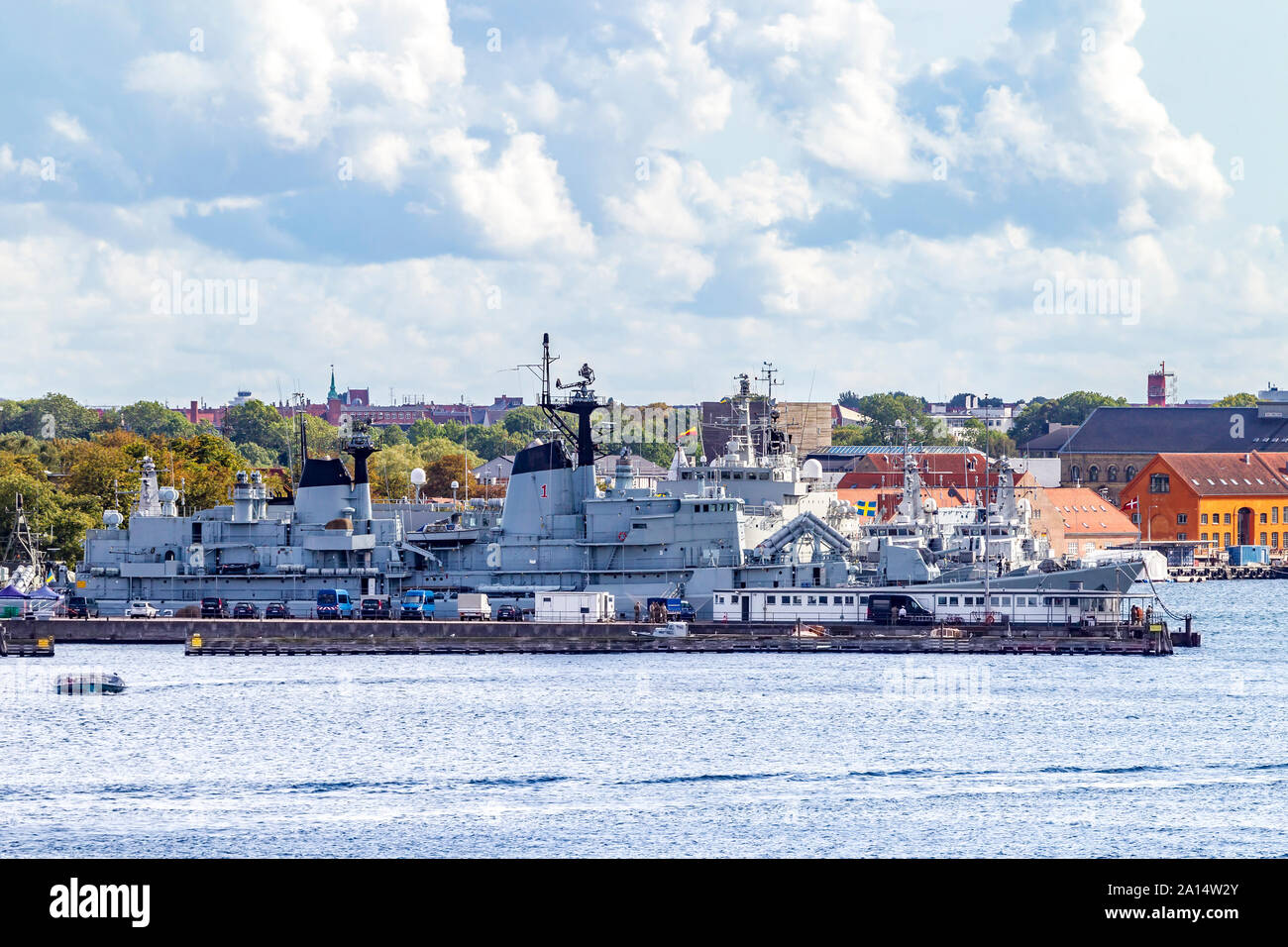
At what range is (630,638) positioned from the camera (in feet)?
202

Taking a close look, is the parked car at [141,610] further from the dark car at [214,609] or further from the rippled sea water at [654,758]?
the rippled sea water at [654,758]

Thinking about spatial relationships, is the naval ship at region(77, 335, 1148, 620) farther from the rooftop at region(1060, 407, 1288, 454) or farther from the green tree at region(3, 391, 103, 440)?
the green tree at region(3, 391, 103, 440)

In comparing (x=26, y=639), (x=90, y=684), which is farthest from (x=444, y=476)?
(x=90, y=684)

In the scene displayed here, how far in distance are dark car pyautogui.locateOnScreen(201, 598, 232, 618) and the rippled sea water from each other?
8.82m

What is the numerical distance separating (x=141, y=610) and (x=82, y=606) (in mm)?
3350

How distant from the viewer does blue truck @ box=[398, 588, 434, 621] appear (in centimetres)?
6681

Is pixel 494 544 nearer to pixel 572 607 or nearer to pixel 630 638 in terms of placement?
pixel 572 607

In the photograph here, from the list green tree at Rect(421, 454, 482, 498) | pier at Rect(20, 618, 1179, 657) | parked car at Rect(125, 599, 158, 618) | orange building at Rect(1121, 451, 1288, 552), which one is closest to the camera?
pier at Rect(20, 618, 1179, 657)

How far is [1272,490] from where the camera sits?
14138 cm

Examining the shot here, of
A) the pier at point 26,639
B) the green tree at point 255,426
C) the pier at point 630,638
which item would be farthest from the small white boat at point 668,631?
the green tree at point 255,426

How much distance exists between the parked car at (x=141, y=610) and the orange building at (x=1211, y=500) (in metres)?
88.7

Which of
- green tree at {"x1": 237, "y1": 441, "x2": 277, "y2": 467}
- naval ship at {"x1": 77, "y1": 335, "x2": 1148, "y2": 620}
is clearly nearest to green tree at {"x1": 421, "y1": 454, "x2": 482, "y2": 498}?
green tree at {"x1": 237, "y1": 441, "x2": 277, "y2": 467}

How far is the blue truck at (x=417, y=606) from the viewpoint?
66.8 meters
